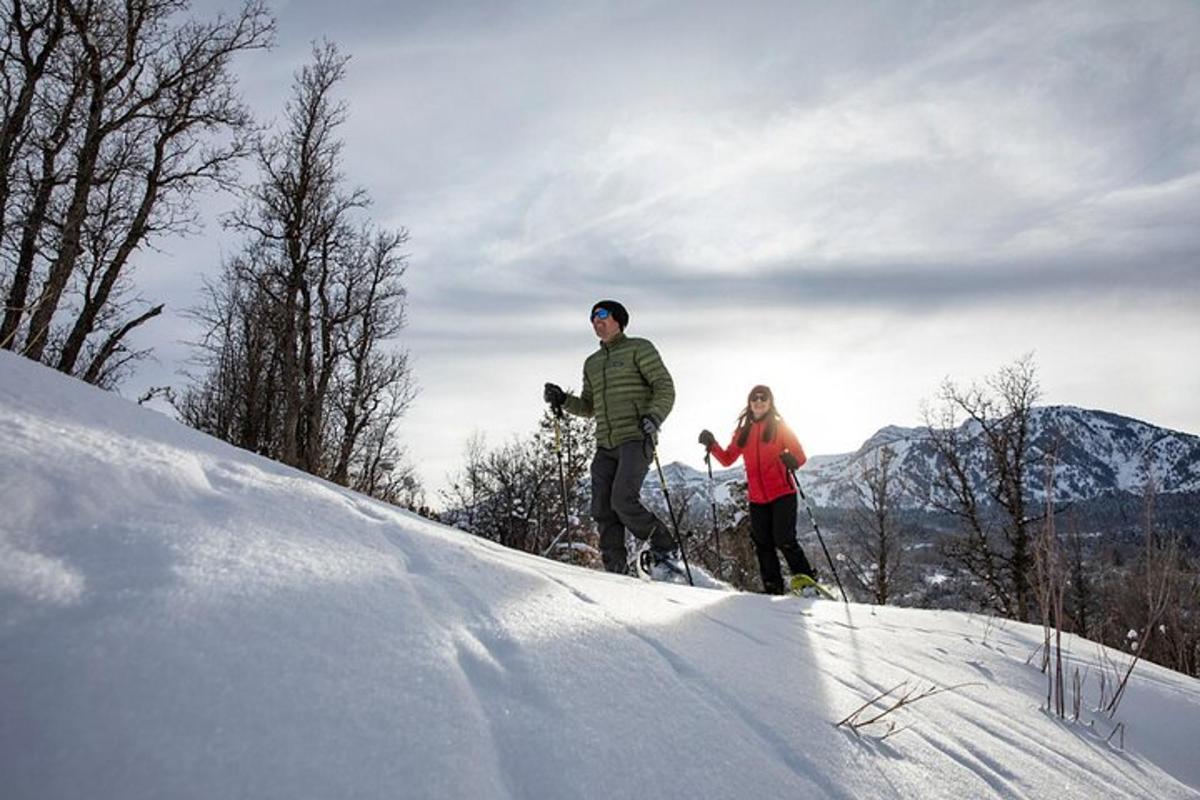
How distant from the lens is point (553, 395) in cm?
500

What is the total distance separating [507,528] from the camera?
17469 millimetres

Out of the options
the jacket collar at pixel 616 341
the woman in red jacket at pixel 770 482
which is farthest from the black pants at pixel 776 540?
the jacket collar at pixel 616 341

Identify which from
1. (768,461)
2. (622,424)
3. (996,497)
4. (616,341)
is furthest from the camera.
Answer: (996,497)

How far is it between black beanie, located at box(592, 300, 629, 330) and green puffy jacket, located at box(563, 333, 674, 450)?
0.39 feet

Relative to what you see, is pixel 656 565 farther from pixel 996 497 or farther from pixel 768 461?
pixel 996 497

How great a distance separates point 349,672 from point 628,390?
363 cm

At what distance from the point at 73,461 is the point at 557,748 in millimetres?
1001

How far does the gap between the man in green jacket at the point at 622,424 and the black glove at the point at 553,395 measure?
33 cm

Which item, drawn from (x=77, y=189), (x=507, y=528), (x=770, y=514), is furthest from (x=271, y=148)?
(x=770, y=514)

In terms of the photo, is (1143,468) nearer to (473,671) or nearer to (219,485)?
(473,671)

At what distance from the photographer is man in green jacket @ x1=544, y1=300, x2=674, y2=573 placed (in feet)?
14.1

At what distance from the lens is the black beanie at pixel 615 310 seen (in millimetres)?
4664

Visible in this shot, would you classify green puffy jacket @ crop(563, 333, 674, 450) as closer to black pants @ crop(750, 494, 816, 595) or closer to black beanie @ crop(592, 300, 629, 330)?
black beanie @ crop(592, 300, 629, 330)

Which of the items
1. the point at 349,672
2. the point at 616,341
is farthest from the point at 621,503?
the point at 349,672
